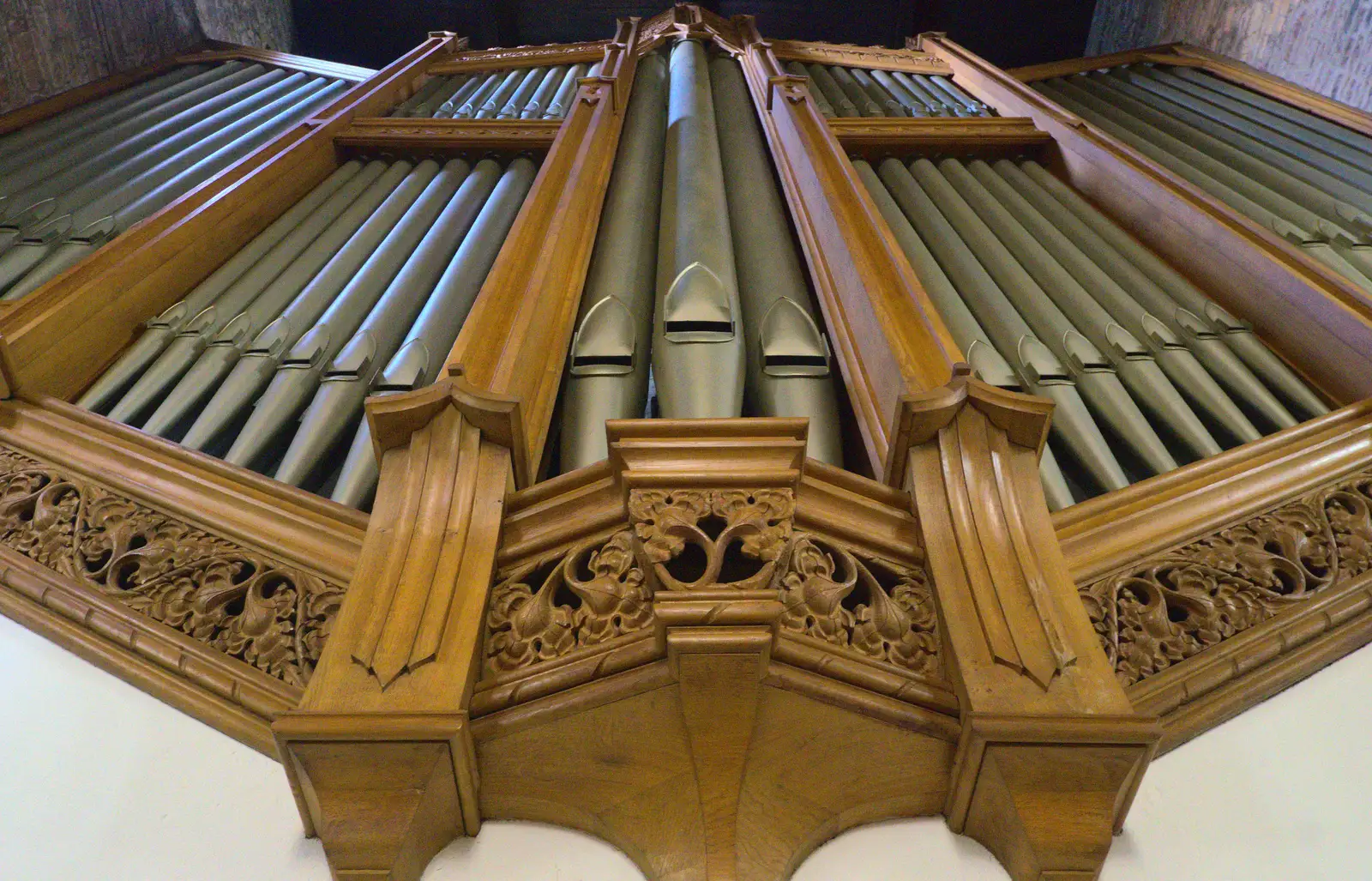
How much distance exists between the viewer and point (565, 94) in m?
5.14

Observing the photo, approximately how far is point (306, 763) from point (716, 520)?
0.68 metres

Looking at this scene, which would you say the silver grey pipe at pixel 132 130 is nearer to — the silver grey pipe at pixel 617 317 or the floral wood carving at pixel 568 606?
the silver grey pipe at pixel 617 317

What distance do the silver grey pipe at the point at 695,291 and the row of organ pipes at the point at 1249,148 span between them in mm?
1976

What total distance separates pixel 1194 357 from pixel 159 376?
2722 mm

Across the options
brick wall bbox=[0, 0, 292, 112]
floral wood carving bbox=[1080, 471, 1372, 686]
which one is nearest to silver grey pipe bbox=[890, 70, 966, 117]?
floral wood carving bbox=[1080, 471, 1372, 686]

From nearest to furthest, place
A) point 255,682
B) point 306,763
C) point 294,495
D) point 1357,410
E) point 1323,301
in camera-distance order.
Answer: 1. point 306,763
2. point 255,682
3. point 294,495
4. point 1357,410
5. point 1323,301

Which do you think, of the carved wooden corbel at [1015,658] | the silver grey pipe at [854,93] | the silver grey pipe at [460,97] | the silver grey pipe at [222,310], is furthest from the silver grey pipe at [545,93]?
the carved wooden corbel at [1015,658]

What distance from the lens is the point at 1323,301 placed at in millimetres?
2471

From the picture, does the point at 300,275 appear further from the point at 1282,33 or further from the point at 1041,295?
the point at 1282,33

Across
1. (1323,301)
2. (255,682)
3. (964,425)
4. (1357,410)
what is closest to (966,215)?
(1323,301)

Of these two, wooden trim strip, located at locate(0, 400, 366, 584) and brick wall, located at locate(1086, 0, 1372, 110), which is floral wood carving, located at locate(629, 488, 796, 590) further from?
brick wall, located at locate(1086, 0, 1372, 110)

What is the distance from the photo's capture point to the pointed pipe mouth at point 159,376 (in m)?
2.32

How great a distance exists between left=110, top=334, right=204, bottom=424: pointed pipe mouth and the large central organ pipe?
0.41 meters

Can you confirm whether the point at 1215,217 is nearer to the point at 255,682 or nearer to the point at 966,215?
the point at 966,215
